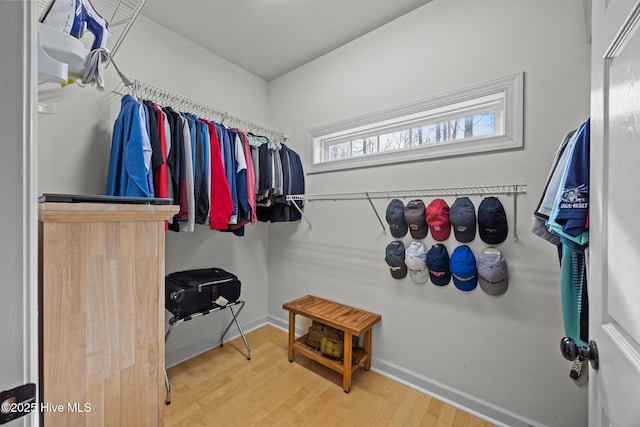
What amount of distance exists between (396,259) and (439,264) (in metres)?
0.29

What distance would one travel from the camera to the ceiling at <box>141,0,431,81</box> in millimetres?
1831

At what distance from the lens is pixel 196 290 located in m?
1.79

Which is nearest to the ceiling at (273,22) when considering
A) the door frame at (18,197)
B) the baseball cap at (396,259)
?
the baseball cap at (396,259)

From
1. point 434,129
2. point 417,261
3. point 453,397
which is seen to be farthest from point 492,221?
point 453,397

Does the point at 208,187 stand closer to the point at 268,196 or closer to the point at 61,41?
the point at 268,196

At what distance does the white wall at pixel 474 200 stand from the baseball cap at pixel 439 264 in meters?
0.08

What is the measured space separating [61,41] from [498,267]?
215cm

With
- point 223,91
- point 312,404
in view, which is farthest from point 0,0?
point 223,91

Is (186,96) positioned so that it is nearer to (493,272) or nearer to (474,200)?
(474,200)

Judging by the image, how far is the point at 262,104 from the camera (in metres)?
2.79

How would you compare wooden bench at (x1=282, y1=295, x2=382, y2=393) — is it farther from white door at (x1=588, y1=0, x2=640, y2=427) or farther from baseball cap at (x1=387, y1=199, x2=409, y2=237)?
white door at (x1=588, y1=0, x2=640, y2=427)

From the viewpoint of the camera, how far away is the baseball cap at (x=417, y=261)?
1722mm

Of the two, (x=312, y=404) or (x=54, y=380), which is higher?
(x=54, y=380)

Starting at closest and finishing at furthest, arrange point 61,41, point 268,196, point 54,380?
point 54,380 → point 61,41 → point 268,196
